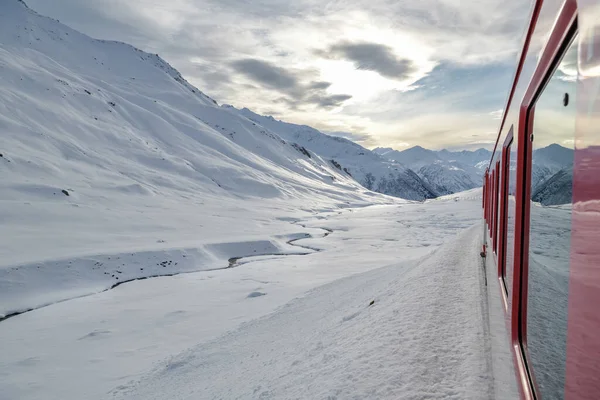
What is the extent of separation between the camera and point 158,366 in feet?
23.7

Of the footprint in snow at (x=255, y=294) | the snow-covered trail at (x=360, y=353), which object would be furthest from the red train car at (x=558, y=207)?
the footprint in snow at (x=255, y=294)

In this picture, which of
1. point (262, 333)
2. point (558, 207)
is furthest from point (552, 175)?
point (262, 333)

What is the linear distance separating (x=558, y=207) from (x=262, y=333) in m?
6.85

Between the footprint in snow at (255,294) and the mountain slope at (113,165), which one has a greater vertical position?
→ the mountain slope at (113,165)

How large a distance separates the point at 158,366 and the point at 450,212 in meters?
39.6

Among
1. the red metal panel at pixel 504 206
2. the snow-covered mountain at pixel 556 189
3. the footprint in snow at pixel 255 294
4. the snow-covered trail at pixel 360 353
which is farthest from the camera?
the footprint in snow at pixel 255 294

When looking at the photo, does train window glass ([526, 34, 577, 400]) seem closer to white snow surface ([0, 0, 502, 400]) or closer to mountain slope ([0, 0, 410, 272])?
white snow surface ([0, 0, 502, 400])

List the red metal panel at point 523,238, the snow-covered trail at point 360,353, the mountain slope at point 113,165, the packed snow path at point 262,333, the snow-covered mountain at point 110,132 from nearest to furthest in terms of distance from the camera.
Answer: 1. the red metal panel at point 523,238
2. the snow-covered trail at point 360,353
3. the packed snow path at point 262,333
4. the mountain slope at point 113,165
5. the snow-covered mountain at point 110,132

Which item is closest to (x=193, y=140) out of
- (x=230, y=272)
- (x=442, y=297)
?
(x=230, y=272)

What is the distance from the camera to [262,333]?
767 cm

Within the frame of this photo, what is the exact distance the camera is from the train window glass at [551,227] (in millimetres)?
1486

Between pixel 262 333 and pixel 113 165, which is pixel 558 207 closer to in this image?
pixel 262 333

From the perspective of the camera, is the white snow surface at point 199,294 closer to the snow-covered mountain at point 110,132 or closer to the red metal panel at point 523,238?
the snow-covered mountain at point 110,132

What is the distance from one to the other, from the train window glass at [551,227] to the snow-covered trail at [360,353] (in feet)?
3.67
